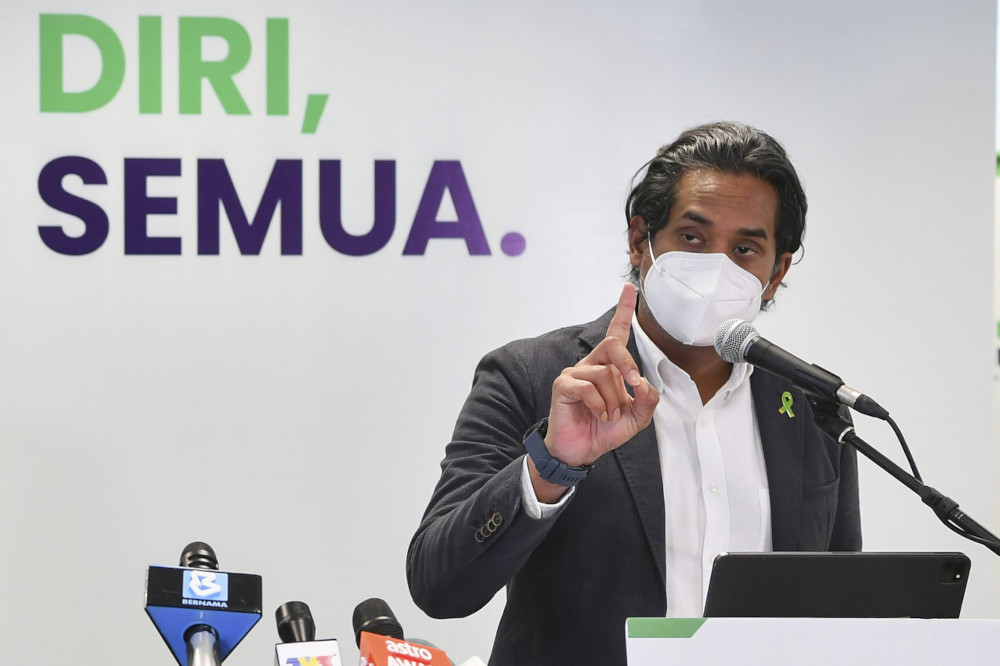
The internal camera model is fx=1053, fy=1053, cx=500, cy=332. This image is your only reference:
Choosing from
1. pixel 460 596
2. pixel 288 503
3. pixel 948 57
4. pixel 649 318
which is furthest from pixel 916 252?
pixel 460 596

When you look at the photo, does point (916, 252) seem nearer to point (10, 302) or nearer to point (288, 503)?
point (288, 503)

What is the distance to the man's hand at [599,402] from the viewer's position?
1415 mm

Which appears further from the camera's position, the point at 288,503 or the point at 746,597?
the point at 288,503

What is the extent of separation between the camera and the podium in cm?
98

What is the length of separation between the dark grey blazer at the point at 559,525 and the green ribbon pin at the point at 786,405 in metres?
0.01

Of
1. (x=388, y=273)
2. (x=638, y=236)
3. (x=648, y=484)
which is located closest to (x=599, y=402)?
(x=648, y=484)

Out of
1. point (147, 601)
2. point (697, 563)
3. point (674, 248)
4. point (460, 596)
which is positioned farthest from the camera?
point (674, 248)

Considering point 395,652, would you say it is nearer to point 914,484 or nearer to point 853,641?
point 853,641

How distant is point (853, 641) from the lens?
3.26 ft

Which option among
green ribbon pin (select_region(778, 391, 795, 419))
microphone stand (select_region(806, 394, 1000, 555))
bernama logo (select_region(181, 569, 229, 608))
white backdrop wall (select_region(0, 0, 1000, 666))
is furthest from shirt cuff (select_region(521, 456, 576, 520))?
white backdrop wall (select_region(0, 0, 1000, 666))

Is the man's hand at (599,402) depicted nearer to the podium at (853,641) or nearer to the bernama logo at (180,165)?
the podium at (853,641)

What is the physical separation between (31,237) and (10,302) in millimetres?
217

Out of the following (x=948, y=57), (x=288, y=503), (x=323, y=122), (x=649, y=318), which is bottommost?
(x=288, y=503)

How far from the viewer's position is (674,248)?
1.88 m
